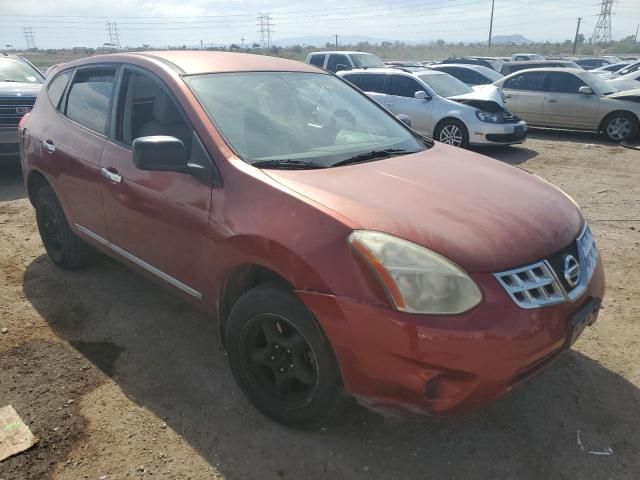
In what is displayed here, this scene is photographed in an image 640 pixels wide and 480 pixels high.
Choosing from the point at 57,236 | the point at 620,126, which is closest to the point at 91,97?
the point at 57,236

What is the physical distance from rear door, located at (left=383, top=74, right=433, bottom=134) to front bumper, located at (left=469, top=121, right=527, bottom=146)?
90 cm

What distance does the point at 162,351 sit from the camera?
3262 millimetres

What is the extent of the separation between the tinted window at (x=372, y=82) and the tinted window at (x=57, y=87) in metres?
7.40

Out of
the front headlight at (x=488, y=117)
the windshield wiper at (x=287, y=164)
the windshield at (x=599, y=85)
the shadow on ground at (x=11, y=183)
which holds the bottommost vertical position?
the shadow on ground at (x=11, y=183)

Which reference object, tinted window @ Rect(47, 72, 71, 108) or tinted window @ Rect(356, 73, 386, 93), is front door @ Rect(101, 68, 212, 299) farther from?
tinted window @ Rect(356, 73, 386, 93)

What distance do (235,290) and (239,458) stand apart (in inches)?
31.5

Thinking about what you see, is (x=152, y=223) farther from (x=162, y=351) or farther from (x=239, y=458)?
(x=239, y=458)

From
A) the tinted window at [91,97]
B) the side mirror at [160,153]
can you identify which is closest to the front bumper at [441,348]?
the side mirror at [160,153]

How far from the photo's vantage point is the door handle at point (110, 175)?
10.5ft

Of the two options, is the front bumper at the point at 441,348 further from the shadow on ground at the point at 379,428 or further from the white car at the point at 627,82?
the white car at the point at 627,82

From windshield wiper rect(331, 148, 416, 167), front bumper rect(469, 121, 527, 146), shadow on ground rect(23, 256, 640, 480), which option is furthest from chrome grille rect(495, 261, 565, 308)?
front bumper rect(469, 121, 527, 146)

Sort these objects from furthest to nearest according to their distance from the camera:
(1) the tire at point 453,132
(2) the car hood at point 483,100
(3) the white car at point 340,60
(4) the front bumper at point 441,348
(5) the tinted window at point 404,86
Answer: (3) the white car at point 340,60
(5) the tinted window at point 404,86
(2) the car hood at point 483,100
(1) the tire at point 453,132
(4) the front bumper at point 441,348

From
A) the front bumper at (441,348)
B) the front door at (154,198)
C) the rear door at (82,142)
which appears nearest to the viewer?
the front bumper at (441,348)

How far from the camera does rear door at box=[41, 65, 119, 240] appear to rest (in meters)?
3.47
